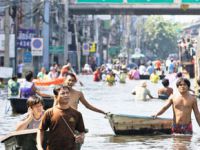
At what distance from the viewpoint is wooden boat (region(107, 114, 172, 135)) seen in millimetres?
18688

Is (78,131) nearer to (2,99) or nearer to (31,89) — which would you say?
(31,89)

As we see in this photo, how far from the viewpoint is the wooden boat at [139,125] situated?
18.7 metres

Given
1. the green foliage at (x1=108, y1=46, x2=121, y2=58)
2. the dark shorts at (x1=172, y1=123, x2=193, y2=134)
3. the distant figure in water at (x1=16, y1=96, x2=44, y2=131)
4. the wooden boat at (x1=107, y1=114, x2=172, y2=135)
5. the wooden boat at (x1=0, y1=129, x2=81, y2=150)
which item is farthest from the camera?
the green foliage at (x1=108, y1=46, x2=121, y2=58)

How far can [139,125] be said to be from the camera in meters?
19.1

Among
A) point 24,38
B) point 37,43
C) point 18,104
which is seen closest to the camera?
point 18,104

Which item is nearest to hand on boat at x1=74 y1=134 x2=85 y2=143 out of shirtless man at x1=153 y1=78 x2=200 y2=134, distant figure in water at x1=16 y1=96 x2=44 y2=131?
distant figure in water at x1=16 y1=96 x2=44 y2=131

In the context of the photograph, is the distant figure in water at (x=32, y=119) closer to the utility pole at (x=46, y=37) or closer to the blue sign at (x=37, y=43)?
the blue sign at (x=37, y=43)

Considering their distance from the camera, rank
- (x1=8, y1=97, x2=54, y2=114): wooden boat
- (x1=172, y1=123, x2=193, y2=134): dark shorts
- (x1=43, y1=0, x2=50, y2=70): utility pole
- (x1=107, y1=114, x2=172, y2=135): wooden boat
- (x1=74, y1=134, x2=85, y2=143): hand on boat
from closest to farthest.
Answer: (x1=74, y1=134, x2=85, y2=143): hand on boat
(x1=172, y1=123, x2=193, y2=134): dark shorts
(x1=107, y1=114, x2=172, y2=135): wooden boat
(x1=8, y1=97, x2=54, y2=114): wooden boat
(x1=43, y1=0, x2=50, y2=70): utility pole

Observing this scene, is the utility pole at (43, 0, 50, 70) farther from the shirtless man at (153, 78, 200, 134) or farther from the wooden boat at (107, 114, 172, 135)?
the shirtless man at (153, 78, 200, 134)

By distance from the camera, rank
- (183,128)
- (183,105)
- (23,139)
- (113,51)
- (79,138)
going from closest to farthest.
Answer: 1. (79,138)
2. (23,139)
3. (183,105)
4. (183,128)
5. (113,51)

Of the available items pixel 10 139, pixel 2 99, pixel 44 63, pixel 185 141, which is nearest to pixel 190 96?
pixel 185 141

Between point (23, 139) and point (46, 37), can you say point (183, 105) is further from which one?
point (46, 37)

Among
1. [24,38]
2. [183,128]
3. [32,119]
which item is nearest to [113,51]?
[24,38]

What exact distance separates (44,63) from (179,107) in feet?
176
